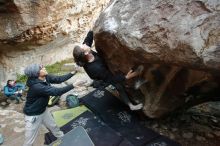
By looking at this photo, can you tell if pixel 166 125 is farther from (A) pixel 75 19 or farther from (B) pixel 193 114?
(A) pixel 75 19

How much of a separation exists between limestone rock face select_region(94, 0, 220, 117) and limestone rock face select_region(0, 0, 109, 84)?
3.44m

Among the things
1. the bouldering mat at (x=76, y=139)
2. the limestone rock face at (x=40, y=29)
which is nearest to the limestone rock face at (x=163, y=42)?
the bouldering mat at (x=76, y=139)

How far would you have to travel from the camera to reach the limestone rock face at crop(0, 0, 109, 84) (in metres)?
8.51

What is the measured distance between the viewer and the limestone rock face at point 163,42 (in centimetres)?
378

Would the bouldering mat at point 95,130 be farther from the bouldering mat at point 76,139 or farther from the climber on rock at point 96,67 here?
the bouldering mat at point 76,139

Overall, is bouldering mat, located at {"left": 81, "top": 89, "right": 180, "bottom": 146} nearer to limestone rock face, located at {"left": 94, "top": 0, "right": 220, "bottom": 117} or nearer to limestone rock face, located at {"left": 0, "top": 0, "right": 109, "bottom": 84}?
limestone rock face, located at {"left": 94, "top": 0, "right": 220, "bottom": 117}

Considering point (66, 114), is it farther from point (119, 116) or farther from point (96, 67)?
point (96, 67)

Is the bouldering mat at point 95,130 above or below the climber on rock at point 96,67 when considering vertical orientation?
below

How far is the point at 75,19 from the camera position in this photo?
A: 10.0m

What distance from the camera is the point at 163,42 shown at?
4.17 metres

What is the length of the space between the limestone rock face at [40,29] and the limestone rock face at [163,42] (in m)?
3.44

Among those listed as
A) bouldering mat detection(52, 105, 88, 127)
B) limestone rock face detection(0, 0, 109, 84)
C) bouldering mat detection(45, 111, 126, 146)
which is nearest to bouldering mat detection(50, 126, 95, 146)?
bouldering mat detection(45, 111, 126, 146)

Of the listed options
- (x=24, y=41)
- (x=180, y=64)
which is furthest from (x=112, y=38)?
(x=24, y=41)

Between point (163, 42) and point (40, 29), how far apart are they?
546cm
